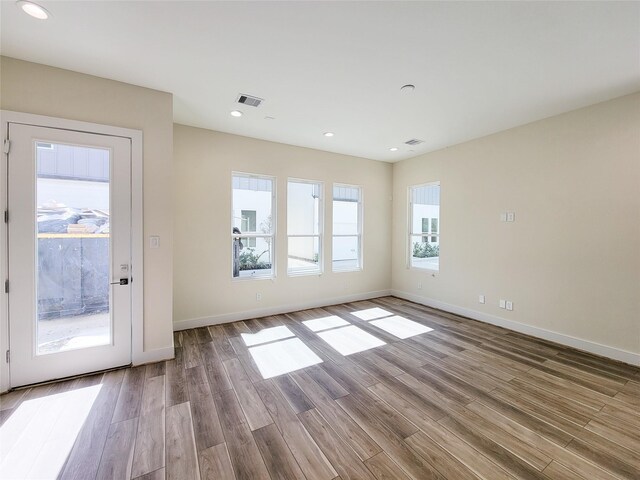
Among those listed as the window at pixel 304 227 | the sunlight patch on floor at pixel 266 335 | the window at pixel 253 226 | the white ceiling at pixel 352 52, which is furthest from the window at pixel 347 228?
the white ceiling at pixel 352 52

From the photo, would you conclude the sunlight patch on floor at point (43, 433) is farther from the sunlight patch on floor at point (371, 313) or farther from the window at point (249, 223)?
the sunlight patch on floor at point (371, 313)

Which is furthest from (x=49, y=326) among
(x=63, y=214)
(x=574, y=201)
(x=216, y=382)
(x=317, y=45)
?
(x=574, y=201)

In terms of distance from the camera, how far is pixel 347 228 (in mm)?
5535

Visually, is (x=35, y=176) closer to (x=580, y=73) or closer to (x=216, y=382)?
(x=216, y=382)

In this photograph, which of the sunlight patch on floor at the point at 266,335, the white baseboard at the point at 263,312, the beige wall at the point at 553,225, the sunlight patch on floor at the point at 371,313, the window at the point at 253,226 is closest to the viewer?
the beige wall at the point at 553,225

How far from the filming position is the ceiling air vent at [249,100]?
305cm

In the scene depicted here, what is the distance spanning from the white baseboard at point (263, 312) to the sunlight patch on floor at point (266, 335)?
60 centimetres

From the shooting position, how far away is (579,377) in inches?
106

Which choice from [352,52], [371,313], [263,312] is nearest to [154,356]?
[263,312]

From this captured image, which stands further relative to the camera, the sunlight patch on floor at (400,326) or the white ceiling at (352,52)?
the sunlight patch on floor at (400,326)

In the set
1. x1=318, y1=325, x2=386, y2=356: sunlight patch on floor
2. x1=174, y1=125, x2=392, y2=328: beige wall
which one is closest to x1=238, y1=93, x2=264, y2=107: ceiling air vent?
x1=174, y1=125, x2=392, y2=328: beige wall

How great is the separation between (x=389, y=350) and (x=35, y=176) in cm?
401

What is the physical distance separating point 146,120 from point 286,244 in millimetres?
2596

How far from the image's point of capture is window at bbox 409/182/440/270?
17.0 ft
